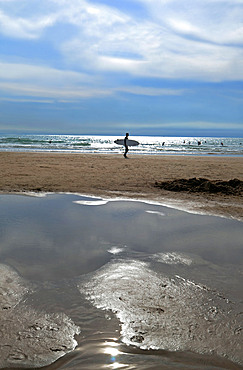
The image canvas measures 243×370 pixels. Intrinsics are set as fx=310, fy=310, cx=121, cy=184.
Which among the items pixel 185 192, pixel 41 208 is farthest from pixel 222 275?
pixel 185 192

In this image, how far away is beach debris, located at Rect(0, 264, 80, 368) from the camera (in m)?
2.22

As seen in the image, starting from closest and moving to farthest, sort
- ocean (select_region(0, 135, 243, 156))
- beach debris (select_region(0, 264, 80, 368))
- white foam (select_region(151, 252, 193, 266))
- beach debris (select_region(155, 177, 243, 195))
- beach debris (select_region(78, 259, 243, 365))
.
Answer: beach debris (select_region(0, 264, 80, 368)) < beach debris (select_region(78, 259, 243, 365)) < white foam (select_region(151, 252, 193, 266)) < beach debris (select_region(155, 177, 243, 195)) < ocean (select_region(0, 135, 243, 156))

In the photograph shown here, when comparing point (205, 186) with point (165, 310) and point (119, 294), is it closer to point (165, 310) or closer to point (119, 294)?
point (119, 294)

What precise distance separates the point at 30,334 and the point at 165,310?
120 centimetres

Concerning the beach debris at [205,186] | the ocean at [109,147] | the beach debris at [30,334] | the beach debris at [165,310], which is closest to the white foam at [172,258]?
the beach debris at [165,310]

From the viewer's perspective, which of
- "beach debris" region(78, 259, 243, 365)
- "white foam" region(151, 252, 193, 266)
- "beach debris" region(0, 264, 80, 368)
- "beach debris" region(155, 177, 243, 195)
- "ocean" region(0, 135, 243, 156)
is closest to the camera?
"beach debris" region(0, 264, 80, 368)

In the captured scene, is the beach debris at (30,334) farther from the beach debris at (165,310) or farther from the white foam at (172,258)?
the white foam at (172,258)

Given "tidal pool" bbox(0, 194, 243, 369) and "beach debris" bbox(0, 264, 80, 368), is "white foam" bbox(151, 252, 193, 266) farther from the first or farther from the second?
"beach debris" bbox(0, 264, 80, 368)

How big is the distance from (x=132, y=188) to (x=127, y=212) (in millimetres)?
3161

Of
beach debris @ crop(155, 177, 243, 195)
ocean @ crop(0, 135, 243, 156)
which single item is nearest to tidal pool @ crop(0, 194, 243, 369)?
beach debris @ crop(155, 177, 243, 195)

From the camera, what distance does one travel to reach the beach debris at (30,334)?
2.22 meters

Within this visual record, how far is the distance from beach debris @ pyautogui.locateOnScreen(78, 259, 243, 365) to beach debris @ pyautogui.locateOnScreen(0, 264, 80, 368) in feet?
1.45

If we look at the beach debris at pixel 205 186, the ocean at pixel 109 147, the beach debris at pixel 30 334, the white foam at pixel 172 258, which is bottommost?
the beach debris at pixel 30 334

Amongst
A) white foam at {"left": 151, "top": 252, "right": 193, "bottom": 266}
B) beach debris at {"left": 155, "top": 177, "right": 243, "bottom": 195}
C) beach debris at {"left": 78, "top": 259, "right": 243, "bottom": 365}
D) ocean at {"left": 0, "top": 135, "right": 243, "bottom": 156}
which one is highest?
ocean at {"left": 0, "top": 135, "right": 243, "bottom": 156}
